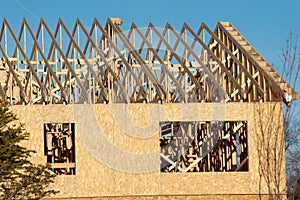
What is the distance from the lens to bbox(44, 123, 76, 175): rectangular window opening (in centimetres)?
2812

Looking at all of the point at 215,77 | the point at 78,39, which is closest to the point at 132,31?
the point at 78,39

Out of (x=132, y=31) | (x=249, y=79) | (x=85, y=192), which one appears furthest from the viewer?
(x=132, y=31)

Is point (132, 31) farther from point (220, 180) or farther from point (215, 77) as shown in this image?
point (220, 180)

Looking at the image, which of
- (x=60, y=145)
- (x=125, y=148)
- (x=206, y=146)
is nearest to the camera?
(x=125, y=148)

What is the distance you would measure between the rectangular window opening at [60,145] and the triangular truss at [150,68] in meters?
1.22

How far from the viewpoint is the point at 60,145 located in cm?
2967

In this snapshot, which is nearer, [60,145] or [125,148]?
[125,148]

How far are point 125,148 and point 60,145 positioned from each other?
6719 mm

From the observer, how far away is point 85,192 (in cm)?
2323

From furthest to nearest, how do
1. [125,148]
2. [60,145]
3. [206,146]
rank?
[60,145] < [206,146] < [125,148]

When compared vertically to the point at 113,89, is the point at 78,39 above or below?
above

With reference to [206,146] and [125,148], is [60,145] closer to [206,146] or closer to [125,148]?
[206,146]

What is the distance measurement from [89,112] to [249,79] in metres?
5.69

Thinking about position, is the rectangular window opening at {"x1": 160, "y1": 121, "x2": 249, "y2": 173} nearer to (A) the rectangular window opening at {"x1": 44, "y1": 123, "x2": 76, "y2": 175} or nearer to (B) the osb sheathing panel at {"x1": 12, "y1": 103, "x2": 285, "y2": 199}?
(B) the osb sheathing panel at {"x1": 12, "y1": 103, "x2": 285, "y2": 199}
